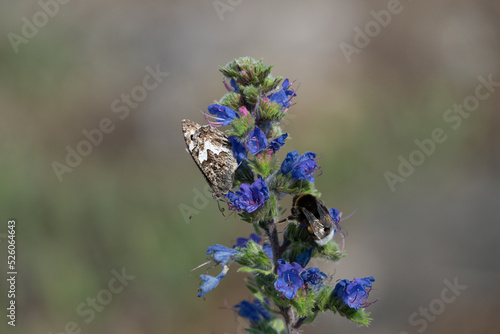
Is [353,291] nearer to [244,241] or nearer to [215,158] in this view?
[244,241]

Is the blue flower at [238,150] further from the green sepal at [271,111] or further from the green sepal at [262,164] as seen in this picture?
the green sepal at [271,111]

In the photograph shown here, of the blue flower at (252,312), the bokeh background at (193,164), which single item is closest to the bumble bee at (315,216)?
the blue flower at (252,312)

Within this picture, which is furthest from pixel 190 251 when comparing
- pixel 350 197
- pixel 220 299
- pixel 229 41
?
pixel 229 41

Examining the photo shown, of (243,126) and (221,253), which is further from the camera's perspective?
(221,253)

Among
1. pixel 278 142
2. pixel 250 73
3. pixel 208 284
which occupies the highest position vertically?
pixel 250 73

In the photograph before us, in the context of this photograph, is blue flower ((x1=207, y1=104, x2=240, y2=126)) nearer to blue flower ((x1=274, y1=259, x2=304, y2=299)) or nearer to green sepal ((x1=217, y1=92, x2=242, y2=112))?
green sepal ((x1=217, y1=92, x2=242, y2=112))

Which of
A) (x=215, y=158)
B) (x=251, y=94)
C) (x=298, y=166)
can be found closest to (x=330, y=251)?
(x=298, y=166)

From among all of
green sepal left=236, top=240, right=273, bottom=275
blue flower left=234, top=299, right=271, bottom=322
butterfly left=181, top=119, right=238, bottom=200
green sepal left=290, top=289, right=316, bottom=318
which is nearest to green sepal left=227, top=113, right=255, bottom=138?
butterfly left=181, top=119, right=238, bottom=200
